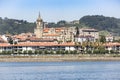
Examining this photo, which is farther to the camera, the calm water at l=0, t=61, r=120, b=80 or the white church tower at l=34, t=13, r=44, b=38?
the white church tower at l=34, t=13, r=44, b=38

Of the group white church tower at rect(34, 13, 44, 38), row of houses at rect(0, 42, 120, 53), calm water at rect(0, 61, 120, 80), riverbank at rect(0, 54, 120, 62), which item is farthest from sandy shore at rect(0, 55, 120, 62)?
white church tower at rect(34, 13, 44, 38)

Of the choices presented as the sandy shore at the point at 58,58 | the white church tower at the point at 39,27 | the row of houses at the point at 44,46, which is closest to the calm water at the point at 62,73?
the sandy shore at the point at 58,58

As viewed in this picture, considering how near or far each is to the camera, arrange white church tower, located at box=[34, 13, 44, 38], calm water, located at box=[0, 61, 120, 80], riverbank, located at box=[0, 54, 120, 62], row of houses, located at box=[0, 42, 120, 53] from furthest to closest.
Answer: white church tower, located at box=[34, 13, 44, 38] → row of houses, located at box=[0, 42, 120, 53] → riverbank, located at box=[0, 54, 120, 62] → calm water, located at box=[0, 61, 120, 80]

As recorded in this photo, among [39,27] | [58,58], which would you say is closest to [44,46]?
[58,58]

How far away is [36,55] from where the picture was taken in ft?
381

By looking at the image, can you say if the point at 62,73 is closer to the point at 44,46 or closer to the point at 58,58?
the point at 58,58

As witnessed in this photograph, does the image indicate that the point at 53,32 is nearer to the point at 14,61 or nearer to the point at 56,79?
the point at 14,61

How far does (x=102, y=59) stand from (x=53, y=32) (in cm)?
8299

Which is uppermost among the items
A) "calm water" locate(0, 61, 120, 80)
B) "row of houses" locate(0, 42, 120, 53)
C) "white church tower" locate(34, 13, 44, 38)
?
"white church tower" locate(34, 13, 44, 38)

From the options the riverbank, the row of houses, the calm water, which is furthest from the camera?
the row of houses

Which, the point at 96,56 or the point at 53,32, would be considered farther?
the point at 53,32

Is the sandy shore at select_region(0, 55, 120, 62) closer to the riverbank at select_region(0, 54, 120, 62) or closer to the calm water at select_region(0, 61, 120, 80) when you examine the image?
the riverbank at select_region(0, 54, 120, 62)

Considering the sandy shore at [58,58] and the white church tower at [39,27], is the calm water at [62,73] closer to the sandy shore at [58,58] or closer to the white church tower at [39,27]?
the sandy shore at [58,58]

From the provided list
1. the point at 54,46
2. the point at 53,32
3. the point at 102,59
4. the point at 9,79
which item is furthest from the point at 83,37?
the point at 9,79
